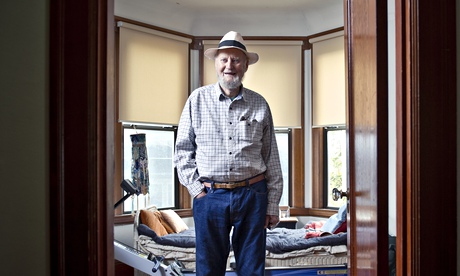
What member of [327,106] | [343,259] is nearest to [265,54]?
[327,106]

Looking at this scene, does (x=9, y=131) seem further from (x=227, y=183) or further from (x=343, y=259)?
(x=343, y=259)

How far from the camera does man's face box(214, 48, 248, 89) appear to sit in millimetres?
2361

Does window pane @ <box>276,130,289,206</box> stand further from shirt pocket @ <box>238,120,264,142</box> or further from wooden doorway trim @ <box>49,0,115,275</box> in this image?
wooden doorway trim @ <box>49,0,115,275</box>

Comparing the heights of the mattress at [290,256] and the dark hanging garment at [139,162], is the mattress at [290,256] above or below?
below

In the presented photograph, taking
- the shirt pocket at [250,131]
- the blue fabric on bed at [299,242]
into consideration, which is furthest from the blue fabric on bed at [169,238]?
the shirt pocket at [250,131]

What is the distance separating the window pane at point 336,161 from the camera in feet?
15.3

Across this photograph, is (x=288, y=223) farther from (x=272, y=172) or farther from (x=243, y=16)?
(x=272, y=172)

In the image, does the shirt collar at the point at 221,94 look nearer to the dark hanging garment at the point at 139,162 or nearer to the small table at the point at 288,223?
the dark hanging garment at the point at 139,162

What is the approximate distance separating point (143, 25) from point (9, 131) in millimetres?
3322

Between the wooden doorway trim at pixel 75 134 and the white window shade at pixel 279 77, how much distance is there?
11.8 ft

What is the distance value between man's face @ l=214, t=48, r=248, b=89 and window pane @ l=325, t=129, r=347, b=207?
248cm

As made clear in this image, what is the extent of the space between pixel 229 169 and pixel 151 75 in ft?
7.86

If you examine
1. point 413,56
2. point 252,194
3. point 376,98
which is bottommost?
point 252,194

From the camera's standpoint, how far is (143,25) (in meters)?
4.36
